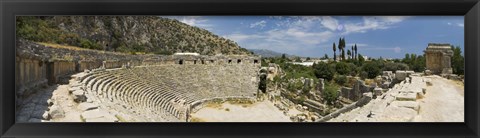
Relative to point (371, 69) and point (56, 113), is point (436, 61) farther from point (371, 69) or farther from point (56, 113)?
point (56, 113)

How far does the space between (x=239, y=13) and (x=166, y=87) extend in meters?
7.45

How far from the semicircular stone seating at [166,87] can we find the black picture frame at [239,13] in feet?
3.93

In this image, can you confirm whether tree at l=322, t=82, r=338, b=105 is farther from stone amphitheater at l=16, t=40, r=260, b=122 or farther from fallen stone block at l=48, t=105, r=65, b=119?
fallen stone block at l=48, t=105, r=65, b=119

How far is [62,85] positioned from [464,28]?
14.9ft

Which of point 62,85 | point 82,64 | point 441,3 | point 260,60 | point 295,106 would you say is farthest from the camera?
point 260,60

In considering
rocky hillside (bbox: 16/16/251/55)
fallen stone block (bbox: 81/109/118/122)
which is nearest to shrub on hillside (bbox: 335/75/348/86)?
rocky hillside (bbox: 16/16/251/55)

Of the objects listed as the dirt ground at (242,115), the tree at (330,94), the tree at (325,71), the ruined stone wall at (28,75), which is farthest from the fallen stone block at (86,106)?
the tree at (325,71)

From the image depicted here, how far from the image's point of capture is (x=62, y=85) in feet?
14.6

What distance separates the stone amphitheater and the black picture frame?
12 centimetres

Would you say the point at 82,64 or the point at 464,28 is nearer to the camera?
the point at 464,28

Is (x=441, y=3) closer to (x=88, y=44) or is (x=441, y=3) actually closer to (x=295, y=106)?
(x=295, y=106)

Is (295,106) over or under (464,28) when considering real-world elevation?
under

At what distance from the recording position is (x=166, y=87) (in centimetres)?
959

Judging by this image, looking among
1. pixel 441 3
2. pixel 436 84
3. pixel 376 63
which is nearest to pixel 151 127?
pixel 441 3
